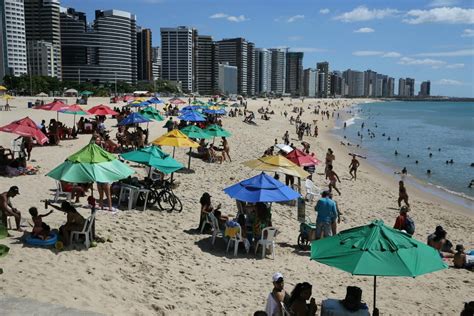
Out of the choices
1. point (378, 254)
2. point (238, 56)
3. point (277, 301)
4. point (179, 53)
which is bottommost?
point (277, 301)

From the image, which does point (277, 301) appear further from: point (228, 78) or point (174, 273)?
point (228, 78)

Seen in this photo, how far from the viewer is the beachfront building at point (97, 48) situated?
130000 millimetres

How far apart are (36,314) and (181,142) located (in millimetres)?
8432

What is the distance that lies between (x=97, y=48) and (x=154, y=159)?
425 ft

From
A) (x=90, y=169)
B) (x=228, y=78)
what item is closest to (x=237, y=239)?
(x=90, y=169)

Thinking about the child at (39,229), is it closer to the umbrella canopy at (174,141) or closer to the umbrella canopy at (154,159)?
the umbrella canopy at (154,159)

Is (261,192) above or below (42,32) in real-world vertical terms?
below

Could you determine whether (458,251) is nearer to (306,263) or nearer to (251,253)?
(306,263)

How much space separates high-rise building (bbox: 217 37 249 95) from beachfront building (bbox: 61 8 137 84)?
59.2 m

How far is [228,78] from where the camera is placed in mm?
171625

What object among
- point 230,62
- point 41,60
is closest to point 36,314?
point 41,60

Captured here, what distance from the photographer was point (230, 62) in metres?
187

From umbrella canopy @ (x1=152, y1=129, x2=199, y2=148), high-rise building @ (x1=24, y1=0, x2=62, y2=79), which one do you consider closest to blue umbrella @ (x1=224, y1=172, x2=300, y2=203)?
umbrella canopy @ (x1=152, y1=129, x2=199, y2=148)

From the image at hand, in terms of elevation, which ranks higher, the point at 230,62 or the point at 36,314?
the point at 230,62
